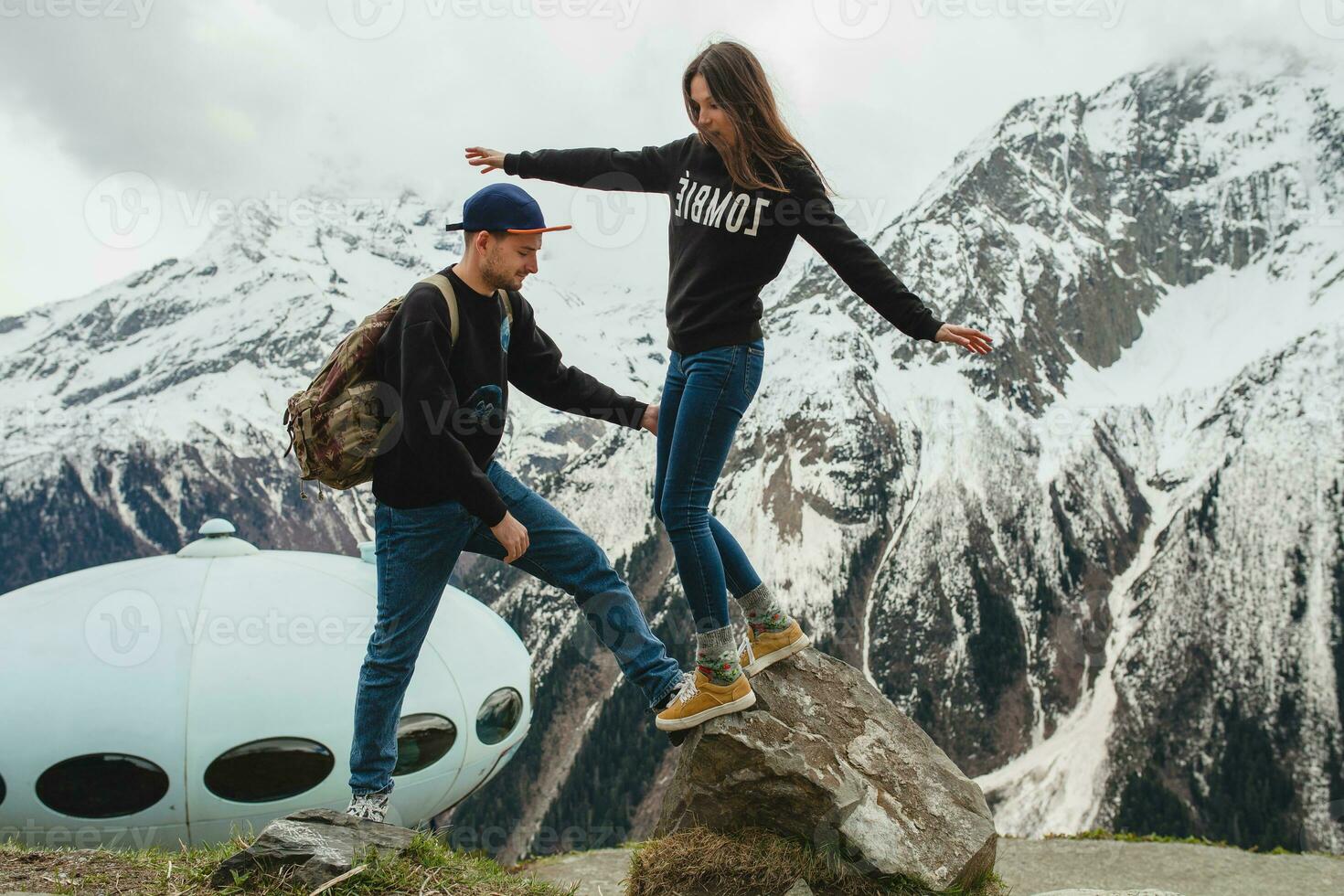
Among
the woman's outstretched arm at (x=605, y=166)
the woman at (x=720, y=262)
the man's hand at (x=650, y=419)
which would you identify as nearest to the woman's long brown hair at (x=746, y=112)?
the woman at (x=720, y=262)

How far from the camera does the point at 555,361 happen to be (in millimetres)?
6848

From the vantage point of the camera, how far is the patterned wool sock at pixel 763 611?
23.4 feet

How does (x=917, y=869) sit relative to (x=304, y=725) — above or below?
below

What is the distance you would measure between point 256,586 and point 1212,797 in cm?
14557

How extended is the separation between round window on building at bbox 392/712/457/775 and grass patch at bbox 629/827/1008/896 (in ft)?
23.8

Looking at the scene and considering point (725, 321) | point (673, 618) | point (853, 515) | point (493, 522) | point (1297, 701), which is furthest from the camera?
point (853, 515)

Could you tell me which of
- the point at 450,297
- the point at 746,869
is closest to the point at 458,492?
the point at 450,297

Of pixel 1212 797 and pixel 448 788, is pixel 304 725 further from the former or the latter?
pixel 1212 797

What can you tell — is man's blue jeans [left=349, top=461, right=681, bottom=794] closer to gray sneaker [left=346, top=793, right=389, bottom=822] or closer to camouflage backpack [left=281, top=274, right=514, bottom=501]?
gray sneaker [left=346, top=793, right=389, bottom=822]

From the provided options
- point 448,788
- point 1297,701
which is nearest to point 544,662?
point 1297,701

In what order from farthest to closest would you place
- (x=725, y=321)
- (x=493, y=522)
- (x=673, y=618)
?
(x=673, y=618) → (x=725, y=321) → (x=493, y=522)

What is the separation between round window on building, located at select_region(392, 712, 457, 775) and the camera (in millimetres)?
13352

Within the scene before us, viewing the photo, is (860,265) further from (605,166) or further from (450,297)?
(450,297)

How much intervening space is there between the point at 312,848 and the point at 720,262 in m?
4.29
